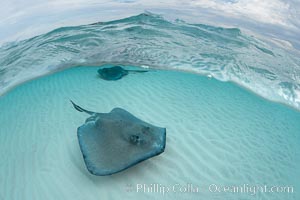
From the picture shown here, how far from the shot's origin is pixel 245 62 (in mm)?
7582

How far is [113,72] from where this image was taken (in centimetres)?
740

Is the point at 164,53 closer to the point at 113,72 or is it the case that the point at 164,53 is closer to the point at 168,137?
the point at 113,72

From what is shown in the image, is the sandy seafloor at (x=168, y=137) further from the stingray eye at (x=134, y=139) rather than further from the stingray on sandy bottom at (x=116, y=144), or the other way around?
the stingray eye at (x=134, y=139)

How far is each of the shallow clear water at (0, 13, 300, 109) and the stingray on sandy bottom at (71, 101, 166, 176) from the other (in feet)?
14.2

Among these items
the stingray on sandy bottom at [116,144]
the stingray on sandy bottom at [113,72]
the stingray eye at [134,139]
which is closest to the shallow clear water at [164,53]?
the stingray on sandy bottom at [113,72]

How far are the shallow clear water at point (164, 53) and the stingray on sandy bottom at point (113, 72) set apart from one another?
2.02ft

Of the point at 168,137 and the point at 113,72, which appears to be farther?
the point at 113,72

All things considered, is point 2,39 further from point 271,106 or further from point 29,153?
point 271,106

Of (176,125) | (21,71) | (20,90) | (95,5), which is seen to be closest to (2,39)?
(21,71)

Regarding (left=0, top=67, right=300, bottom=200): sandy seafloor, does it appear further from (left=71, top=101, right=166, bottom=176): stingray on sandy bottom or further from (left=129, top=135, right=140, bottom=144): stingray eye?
(left=129, top=135, right=140, bottom=144): stingray eye

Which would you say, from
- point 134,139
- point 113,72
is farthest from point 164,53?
point 134,139

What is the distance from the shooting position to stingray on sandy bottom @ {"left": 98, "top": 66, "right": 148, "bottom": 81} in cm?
726

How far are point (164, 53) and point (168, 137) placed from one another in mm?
4301

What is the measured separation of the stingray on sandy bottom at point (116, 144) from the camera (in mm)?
3223
